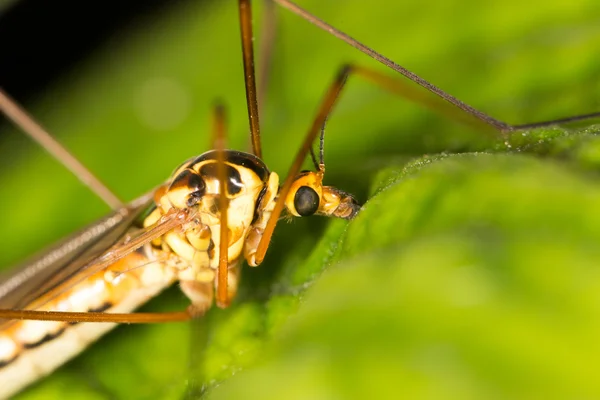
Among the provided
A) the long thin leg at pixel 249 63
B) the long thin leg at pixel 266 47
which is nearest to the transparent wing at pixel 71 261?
the long thin leg at pixel 249 63

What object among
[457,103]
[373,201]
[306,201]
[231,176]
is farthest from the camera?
[231,176]

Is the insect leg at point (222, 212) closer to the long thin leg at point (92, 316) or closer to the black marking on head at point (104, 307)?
the long thin leg at point (92, 316)

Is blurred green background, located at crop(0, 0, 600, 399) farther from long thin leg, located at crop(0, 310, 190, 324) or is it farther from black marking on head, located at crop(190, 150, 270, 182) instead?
black marking on head, located at crop(190, 150, 270, 182)

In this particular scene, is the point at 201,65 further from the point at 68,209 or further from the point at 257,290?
the point at 257,290

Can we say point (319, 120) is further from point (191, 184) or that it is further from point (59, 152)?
point (59, 152)

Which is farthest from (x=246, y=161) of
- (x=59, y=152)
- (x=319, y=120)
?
(x=59, y=152)

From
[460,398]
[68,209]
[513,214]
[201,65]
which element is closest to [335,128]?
[201,65]

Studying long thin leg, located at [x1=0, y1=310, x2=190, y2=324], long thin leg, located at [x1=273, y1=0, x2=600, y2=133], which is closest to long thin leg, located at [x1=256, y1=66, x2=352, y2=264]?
long thin leg, located at [x1=273, y1=0, x2=600, y2=133]
